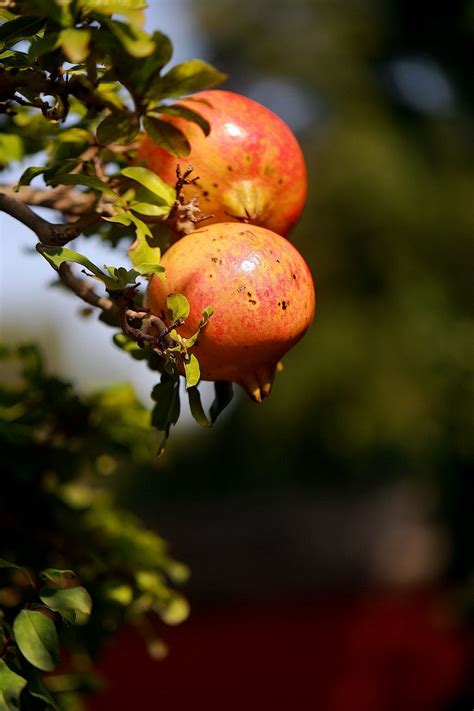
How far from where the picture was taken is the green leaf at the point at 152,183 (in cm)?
86

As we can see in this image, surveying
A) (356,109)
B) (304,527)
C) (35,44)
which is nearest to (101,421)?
(35,44)

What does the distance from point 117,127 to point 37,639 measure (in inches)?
20.2

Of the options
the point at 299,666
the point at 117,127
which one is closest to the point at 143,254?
the point at 117,127

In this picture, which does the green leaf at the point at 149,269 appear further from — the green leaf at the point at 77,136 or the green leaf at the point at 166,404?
the green leaf at the point at 77,136

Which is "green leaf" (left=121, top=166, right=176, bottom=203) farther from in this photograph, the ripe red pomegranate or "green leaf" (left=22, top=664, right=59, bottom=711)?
"green leaf" (left=22, top=664, right=59, bottom=711)

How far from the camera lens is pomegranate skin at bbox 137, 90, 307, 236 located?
0.91 m

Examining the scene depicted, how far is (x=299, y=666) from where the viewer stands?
449 centimetres

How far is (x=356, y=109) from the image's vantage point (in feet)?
29.3

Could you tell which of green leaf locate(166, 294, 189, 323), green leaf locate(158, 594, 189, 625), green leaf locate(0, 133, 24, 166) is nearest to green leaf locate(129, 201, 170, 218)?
green leaf locate(166, 294, 189, 323)

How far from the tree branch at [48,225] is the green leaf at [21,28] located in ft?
0.55

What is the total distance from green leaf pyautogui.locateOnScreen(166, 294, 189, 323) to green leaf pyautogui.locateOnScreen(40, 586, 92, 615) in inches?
11.5

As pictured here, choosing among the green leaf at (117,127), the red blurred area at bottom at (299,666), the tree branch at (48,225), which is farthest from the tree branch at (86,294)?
the red blurred area at bottom at (299,666)

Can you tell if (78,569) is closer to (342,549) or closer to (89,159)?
(89,159)

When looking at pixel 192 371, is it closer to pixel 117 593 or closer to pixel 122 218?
pixel 122 218
